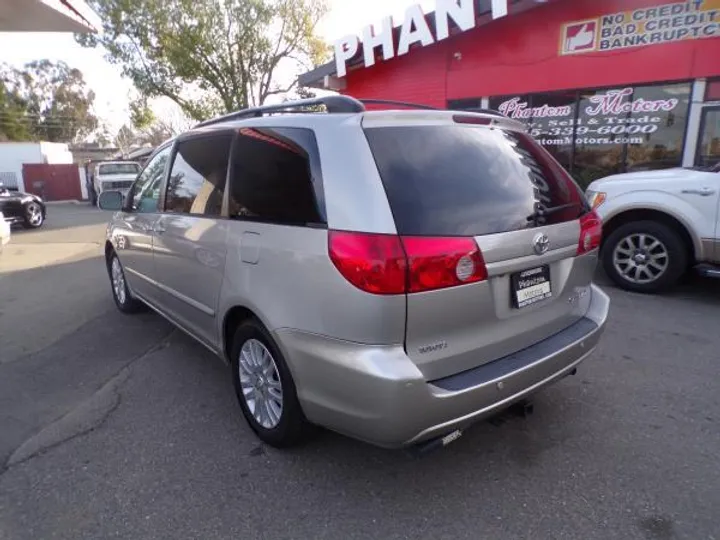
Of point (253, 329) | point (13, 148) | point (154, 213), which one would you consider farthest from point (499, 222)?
point (13, 148)

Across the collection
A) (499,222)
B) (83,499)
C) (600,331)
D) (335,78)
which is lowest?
(83,499)

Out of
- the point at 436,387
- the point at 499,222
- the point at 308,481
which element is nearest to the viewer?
the point at 436,387

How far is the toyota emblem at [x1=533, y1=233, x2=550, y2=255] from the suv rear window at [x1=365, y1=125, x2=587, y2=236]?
2.6 inches

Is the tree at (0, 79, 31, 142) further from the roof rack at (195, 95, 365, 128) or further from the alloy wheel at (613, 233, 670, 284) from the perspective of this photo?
the alloy wheel at (613, 233, 670, 284)

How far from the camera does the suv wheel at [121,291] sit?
510cm

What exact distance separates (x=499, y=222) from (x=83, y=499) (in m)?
2.44

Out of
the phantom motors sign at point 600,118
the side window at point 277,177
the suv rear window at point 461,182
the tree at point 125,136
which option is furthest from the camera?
the tree at point 125,136

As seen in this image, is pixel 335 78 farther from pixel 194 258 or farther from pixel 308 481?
pixel 308 481

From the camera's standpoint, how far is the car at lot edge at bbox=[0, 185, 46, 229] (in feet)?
43.8

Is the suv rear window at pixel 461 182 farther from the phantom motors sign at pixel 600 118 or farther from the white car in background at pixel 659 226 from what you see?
the phantom motors sign at pixel 600 118

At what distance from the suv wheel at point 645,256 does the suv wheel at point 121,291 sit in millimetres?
5414

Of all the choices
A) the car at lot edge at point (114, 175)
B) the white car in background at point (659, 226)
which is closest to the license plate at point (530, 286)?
the white car in background at point (659, 226)

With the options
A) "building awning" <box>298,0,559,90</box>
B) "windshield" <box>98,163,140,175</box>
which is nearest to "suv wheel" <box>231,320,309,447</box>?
"building awning" <box>298,0,559,90</box>

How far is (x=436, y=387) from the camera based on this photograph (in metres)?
2.07
